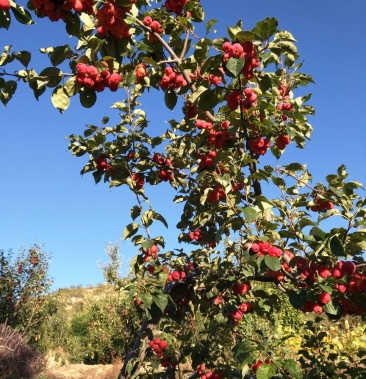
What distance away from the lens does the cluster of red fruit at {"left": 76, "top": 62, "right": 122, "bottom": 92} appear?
1962mm

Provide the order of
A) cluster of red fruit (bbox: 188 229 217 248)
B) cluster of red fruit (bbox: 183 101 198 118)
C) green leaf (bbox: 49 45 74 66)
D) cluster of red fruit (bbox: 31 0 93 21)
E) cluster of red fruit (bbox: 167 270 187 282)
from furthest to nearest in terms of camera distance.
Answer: cluster of red fruit (bbox: 188 229 217 248) < cluster of red fruit (bbox: 167 270 187 282) < cluster of red fruit (bbox: 183 101 198 118) < green leaf (bbox: 49 45 74 66) < cluster of red fruit (bbox: 31 0 93 21)

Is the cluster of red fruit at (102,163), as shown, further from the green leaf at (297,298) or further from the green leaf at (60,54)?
the green leaf at (297,298)

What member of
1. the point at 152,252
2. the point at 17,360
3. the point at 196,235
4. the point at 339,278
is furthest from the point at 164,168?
the point at 17,360

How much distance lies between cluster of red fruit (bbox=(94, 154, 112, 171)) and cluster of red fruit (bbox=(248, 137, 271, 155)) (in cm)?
152

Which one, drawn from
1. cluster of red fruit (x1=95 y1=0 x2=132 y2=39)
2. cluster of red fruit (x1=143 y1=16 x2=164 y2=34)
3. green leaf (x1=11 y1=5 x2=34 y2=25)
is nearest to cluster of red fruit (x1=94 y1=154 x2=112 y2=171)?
cluster of red fruit (x1=143 y1=16 x2=164 y2=34)

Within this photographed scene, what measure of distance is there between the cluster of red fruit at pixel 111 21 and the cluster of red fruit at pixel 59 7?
0.11 m

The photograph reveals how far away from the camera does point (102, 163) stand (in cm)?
362

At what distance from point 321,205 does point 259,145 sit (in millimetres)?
738

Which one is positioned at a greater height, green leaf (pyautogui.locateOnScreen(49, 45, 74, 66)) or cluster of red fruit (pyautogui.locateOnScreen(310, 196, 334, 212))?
green leaf (pyautogui.locateOnScreen(49, 45, 74, 66))

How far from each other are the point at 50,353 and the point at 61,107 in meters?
14.6

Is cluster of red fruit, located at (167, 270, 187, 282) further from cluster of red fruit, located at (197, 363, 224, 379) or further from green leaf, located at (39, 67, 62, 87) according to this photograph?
green leaf, located at (39, 67, 62, 87)

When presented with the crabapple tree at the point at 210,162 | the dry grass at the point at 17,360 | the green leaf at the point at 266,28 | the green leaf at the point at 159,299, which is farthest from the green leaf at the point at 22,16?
the dry grass at the point at 17,360

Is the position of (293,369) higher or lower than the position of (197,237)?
lower

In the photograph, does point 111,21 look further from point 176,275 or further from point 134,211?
point 176,275
